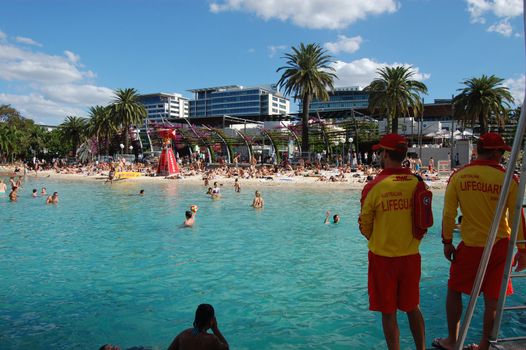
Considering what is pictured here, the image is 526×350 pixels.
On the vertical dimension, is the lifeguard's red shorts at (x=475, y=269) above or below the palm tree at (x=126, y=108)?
below

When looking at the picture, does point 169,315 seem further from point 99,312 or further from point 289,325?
point 289,325

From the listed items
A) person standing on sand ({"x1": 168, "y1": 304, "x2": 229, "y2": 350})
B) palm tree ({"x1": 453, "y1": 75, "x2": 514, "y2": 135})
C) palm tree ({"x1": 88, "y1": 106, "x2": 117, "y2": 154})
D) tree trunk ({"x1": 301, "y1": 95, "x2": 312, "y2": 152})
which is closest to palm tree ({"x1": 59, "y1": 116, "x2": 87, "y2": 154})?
palm tree ({"x1": 88, "y1": 106, "x2": 117, "y2": 154})

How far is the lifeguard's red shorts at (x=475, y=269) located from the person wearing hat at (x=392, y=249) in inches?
23.9

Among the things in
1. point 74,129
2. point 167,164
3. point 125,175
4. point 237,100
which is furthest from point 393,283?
point 237,100

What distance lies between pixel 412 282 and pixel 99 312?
18.0ft

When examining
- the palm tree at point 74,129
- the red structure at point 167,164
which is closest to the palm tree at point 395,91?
the red structure at point 167,164

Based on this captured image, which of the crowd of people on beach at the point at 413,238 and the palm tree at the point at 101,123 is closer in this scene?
the crowd of people on beach at the point at 413,238

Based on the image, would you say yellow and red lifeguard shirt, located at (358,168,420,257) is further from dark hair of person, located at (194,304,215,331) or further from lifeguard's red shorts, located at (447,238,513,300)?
dark hair of person, located at (194,304,215,331)

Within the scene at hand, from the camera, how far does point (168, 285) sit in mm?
8656

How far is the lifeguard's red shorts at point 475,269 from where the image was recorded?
12.6 feet

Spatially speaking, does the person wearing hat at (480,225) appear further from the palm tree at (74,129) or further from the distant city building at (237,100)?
the distant city building at (237,100)

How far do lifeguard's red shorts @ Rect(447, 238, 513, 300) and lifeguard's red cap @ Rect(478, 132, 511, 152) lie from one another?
0.86 metres

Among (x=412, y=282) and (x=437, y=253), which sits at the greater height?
(x=412, y=282)

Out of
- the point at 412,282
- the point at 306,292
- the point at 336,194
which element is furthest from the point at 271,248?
the point at 336,194
